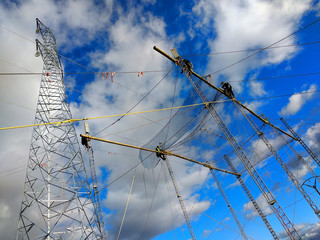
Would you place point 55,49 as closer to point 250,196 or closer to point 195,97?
point 195,97

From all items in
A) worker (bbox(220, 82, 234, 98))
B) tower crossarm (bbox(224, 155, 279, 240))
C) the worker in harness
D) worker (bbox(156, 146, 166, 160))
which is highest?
the worker in harness

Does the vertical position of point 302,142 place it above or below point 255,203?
above

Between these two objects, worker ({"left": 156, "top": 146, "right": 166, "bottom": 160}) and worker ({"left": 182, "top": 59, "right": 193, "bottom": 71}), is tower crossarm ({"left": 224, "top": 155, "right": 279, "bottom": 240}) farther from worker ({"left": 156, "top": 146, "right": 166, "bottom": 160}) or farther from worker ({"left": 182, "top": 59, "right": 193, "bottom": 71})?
worker ({"left": 182, "top": 59, "right": 193, "bottom": 71})

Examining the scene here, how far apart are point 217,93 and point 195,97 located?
5.51 feet

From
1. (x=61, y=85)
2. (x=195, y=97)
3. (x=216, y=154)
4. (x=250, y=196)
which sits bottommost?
(x=250, y=196)

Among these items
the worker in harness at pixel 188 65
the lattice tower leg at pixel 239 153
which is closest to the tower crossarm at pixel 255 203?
the lattice tower leg at pixel 239 153

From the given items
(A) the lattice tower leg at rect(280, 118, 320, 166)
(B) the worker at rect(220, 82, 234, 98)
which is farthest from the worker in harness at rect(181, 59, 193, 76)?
(A) the lattice tower leg at rect(280, 118, 320, 166)

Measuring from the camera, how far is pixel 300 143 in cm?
1770

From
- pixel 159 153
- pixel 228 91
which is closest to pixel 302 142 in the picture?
pixel 228 91

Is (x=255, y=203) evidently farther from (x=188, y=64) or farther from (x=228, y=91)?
(x=188, y=64)

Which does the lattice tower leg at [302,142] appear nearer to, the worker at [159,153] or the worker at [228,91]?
the worker at [228,91]

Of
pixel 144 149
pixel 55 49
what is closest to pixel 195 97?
pixel 144 149

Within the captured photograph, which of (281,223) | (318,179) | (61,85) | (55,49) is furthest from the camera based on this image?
(55,49)

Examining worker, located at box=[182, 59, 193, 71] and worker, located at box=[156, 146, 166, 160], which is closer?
worker, located at box=[182, 59, 193, 71]
